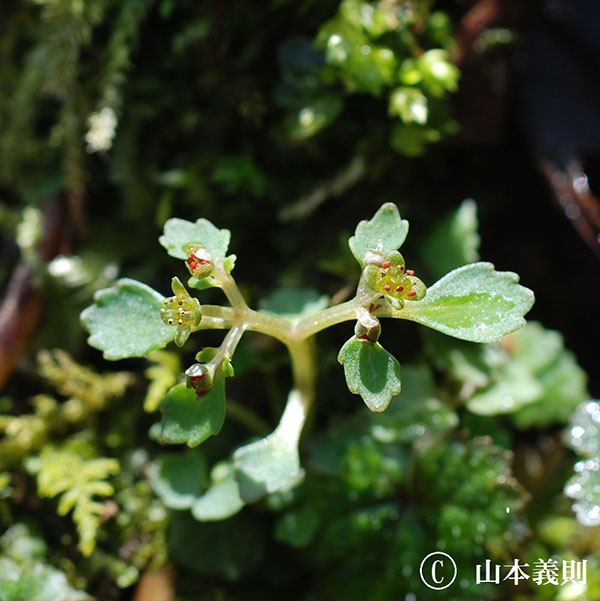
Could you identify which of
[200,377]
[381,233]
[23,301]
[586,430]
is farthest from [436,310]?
[23,301]

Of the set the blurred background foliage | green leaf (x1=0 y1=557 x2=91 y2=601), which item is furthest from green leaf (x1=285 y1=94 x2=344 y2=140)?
green leaf (x1=0 y1=557 x2=91 y2=601)

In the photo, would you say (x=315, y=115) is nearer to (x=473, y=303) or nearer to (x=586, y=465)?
(x=473, y=303)

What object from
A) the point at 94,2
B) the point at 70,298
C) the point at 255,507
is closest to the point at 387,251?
the point at 255,507

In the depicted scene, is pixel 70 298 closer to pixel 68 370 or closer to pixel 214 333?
pixel 68 370

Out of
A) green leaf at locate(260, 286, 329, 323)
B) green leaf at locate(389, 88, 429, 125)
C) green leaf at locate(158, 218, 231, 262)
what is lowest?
green leaf at locate(260, 286, 329, 323)

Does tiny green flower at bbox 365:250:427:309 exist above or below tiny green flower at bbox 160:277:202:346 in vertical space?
below

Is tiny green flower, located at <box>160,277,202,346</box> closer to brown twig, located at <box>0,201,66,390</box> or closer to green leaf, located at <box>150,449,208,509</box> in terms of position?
green leaf, located at <box>150,449,208,509</box>
